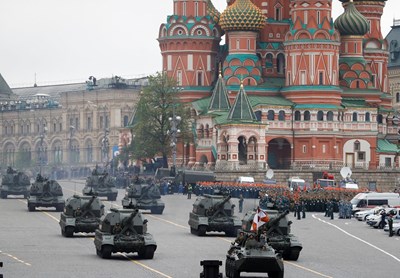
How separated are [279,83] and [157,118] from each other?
44.2ft

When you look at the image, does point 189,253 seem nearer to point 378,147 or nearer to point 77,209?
point 77,209

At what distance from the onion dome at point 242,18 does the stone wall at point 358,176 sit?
1547 centimetres

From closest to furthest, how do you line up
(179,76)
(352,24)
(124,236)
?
1. (124,236)
2. (352,24)
3. (179,76)

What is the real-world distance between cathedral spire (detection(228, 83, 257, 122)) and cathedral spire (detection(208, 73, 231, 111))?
4.79 m

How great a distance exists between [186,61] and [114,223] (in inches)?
3349

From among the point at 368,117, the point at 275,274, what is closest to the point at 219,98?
the point at 368,117

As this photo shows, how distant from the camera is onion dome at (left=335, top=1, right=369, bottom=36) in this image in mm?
131500

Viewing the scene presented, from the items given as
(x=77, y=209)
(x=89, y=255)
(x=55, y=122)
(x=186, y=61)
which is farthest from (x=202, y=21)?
(x=89, y=255)

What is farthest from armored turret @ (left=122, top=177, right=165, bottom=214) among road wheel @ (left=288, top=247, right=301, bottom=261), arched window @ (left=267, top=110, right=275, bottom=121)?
arched window @ (left=267, top=110, right=275, bottom=121)

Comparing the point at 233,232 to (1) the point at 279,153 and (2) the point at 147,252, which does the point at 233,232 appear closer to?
(2) the point at 147,252

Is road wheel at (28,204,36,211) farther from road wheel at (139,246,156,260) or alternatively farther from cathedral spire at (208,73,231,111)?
cathedral spire at (208,73,231,111)

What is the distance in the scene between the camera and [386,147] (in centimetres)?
13262

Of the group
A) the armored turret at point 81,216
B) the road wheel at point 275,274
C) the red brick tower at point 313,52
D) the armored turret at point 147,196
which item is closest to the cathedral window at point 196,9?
the red brick tower at point 313,52

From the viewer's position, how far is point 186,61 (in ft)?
433
